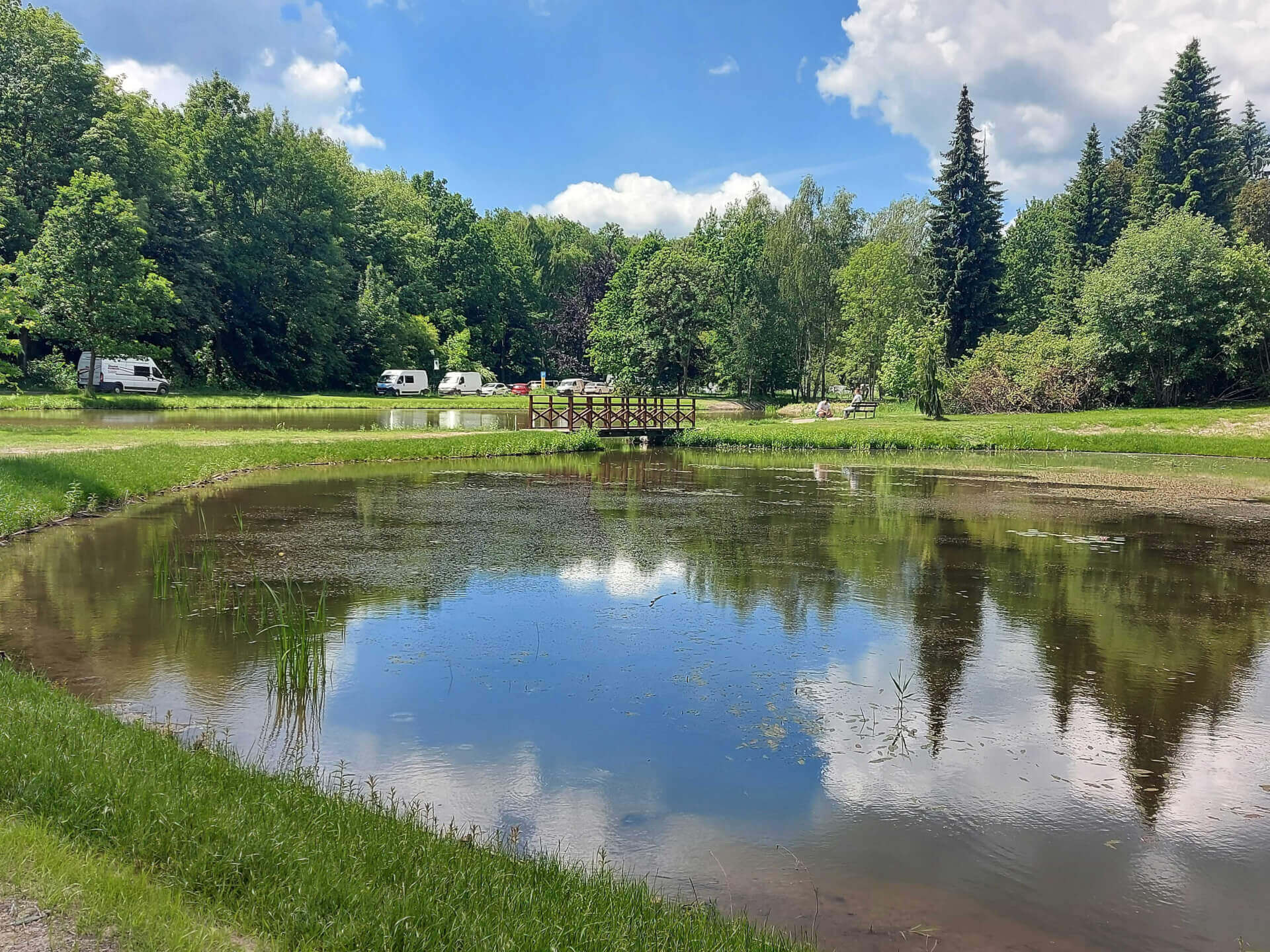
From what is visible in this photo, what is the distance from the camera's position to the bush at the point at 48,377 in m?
47.7

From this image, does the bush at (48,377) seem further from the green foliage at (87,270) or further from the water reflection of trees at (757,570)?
the water reflection of trees at (757,570)

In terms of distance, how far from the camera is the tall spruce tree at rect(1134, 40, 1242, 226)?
56094mm

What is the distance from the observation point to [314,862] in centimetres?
453

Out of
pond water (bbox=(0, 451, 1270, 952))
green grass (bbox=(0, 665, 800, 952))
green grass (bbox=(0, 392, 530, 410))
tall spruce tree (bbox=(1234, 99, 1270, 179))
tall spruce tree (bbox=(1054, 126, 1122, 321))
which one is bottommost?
pond water (bbox=(0, 451, 1270, 952))

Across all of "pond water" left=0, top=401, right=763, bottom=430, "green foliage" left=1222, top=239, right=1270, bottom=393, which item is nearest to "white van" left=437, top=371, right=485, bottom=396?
"pond water" left=0, top=401, right=763, bottom=430

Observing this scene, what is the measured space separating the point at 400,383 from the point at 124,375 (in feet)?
69.7

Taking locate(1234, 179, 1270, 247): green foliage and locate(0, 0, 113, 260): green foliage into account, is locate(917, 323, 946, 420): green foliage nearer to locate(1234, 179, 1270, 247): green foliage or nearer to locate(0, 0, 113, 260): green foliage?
locate(1234, 179, 1270, 247): green foliage

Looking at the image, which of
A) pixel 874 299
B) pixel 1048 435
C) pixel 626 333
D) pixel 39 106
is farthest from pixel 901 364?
pixel 39 106

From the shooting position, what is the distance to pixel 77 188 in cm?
4528

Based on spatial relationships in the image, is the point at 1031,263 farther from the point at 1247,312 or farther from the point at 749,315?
the point at 1247,312

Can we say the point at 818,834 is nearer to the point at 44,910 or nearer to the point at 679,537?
the point at 44,910

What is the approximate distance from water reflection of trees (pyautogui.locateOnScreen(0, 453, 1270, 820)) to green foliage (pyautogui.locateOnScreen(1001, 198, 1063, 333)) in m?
45.3

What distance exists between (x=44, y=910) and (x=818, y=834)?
14.2ft

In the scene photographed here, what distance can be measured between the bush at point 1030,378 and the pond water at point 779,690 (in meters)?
31.2
